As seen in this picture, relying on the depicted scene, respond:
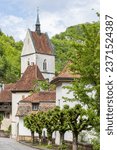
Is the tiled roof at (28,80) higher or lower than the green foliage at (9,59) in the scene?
lower

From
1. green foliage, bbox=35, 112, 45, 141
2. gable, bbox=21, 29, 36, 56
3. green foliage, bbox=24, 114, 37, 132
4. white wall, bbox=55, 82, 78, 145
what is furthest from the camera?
gable, bbox=21, 29, 36, 56

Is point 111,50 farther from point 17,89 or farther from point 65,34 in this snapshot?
point 65,34

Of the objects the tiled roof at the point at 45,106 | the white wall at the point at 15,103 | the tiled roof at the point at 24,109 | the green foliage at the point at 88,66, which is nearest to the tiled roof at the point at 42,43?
the white wall at the point at 15,103

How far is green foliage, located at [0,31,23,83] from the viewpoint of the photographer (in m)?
109

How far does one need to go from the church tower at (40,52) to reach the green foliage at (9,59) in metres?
4.74

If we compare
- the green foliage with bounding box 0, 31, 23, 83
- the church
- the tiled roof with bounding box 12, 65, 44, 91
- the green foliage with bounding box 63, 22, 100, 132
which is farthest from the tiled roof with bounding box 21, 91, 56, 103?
the green foliage with bounding box 63, 22, 100, 132

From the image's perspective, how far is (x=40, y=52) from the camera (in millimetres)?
104375

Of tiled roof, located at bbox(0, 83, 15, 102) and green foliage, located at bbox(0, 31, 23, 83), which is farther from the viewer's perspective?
green foliage, located at bbox(0, 31, 23, 83)

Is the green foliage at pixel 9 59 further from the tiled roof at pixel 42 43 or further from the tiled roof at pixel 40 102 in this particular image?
the tiled roof at pixel 40 102

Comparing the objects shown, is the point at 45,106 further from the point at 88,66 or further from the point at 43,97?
the point at 88,66

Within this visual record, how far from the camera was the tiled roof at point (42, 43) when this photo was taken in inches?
4090

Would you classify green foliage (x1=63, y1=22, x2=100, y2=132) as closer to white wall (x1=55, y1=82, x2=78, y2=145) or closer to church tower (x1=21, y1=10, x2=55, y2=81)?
white wall (x1=55, y1=82, x2=78, y2=145)

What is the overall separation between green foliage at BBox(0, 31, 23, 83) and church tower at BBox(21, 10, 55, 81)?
4.74m

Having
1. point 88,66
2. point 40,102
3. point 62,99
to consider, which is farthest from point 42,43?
point 88,66
